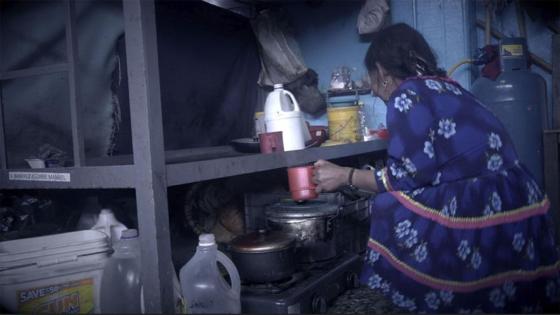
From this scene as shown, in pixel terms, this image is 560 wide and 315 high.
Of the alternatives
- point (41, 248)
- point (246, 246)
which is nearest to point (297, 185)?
point (246, 246)

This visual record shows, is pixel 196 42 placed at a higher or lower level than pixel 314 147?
higher

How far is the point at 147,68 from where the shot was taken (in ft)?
3.81

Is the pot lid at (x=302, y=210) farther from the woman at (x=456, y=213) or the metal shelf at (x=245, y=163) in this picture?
the woman at (x=456, y=213)

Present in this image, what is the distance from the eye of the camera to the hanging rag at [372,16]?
287 cm

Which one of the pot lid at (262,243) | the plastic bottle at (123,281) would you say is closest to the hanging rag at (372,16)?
the pot lid at (262,243)

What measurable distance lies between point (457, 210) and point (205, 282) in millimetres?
835

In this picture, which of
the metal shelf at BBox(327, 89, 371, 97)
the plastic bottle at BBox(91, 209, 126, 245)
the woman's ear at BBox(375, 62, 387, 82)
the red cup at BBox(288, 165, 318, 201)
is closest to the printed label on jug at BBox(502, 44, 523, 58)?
the metal shelf at BBox(327, 89, 371, 97)

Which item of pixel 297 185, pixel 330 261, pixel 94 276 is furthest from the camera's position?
pixel 330 261

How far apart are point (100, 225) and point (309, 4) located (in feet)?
7.61

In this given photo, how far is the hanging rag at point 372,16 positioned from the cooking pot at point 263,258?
1.79 m

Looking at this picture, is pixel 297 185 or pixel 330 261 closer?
pixel 297 185

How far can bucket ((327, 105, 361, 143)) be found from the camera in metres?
2.51

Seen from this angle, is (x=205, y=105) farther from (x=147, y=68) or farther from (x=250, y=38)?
(x=147, y=68)

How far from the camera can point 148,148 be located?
1.17m
